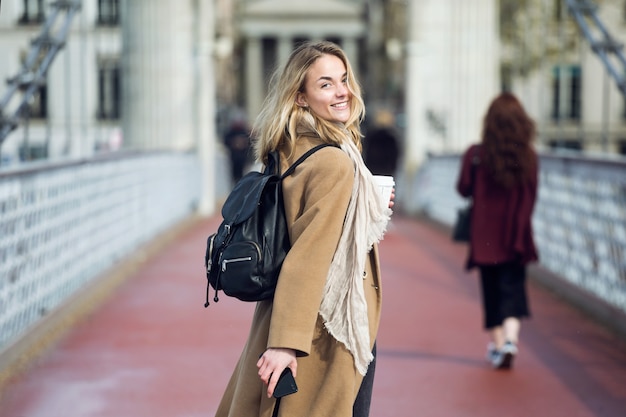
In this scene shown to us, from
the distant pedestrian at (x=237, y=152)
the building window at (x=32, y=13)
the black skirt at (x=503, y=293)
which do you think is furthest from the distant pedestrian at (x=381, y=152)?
the black skirt at (x=503, y=293)

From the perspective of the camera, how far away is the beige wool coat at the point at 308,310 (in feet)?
11.3

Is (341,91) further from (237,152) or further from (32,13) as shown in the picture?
(237,152)

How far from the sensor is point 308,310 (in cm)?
346

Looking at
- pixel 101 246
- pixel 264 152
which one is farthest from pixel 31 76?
pixel 264 152

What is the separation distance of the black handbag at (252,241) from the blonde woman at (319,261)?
0.04 metres

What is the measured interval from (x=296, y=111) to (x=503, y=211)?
3.73m

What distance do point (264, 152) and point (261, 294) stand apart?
49cm

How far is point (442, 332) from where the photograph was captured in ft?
27.7

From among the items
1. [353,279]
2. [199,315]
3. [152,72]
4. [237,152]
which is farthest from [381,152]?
[353,279]

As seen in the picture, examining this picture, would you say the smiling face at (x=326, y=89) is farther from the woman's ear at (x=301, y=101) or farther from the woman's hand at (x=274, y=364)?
the woman's hand at (x=274, y=364)

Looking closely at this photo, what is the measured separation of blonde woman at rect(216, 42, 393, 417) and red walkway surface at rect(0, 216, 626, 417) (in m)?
2.36

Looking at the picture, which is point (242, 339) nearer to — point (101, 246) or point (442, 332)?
point (442, 332)

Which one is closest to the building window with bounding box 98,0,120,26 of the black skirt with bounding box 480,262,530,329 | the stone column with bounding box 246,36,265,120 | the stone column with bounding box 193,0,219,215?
the stone column with bounding box 193,0,219,215

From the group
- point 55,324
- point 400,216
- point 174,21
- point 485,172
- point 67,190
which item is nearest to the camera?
point 485,172
